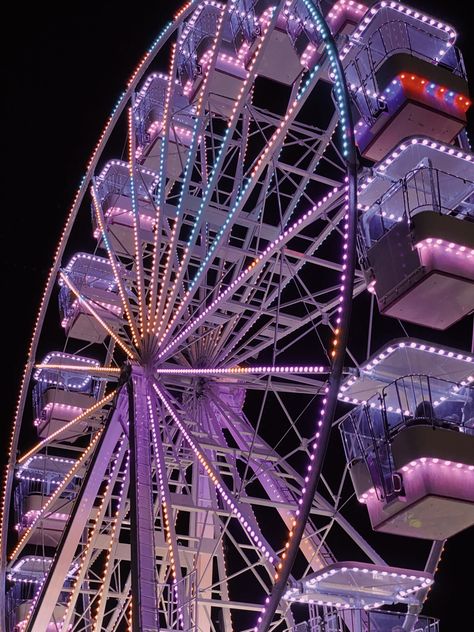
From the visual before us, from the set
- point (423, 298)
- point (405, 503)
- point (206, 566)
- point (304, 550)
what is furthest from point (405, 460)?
point (206, 566)

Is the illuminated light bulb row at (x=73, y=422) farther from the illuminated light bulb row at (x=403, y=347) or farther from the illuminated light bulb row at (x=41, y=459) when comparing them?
the illuminated light bulb row at (x=403, y=347)

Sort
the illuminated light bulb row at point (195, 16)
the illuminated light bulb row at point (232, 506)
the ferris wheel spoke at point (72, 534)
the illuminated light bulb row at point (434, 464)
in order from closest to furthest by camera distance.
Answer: the illuminated light bulb row at point (434, 464) < the illuminated light bulb row at point (232, 506) < the ferris wheel spoke at point (72, 534) < the illuminated light bulb row at point (195, 16)

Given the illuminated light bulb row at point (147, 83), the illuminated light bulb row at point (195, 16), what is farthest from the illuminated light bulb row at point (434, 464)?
the illuminated light bulb row at point (147, 83)

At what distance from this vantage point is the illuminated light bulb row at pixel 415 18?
1101 cm

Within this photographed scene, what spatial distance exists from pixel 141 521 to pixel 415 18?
Result: 653cm

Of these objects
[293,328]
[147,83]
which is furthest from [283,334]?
[147,83]

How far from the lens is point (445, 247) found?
9711 millimetres

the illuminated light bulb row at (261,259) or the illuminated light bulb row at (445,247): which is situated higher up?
the illuminated light bulb row at (261,259)

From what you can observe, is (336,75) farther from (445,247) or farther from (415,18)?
(445,247)

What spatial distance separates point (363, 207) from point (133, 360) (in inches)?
175

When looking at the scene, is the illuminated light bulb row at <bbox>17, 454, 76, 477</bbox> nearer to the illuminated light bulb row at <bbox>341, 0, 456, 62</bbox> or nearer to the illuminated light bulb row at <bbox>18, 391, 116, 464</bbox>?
the illuminated light bulb row at <bbox>18, 391, 116, 464</bbox>

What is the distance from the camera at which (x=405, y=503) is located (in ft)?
30.3

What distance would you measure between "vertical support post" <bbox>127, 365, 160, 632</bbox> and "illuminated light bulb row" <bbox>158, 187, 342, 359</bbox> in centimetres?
89

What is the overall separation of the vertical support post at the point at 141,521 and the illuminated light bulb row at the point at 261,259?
89 centimetres
